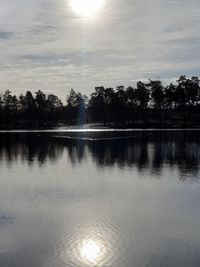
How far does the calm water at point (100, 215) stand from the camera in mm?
15742

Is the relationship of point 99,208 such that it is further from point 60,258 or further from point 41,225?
Answer: point 60,258

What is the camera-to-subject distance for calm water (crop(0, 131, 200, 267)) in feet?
51.6

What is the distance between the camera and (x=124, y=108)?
15938 centimetres

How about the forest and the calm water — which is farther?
the forest

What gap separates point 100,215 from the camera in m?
21.4

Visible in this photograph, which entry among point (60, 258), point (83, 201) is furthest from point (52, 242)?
point (83, 201)

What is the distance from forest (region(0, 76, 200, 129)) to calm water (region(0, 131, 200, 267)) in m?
108

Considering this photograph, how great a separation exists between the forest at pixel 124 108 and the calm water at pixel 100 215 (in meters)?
108

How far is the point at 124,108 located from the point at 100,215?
455 feet

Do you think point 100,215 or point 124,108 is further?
point 124,108

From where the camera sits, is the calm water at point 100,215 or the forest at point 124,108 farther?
the forest at point 124,108

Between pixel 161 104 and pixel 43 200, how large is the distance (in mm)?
137127

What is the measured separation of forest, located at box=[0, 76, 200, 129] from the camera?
153m

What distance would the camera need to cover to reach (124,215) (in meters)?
21.3
